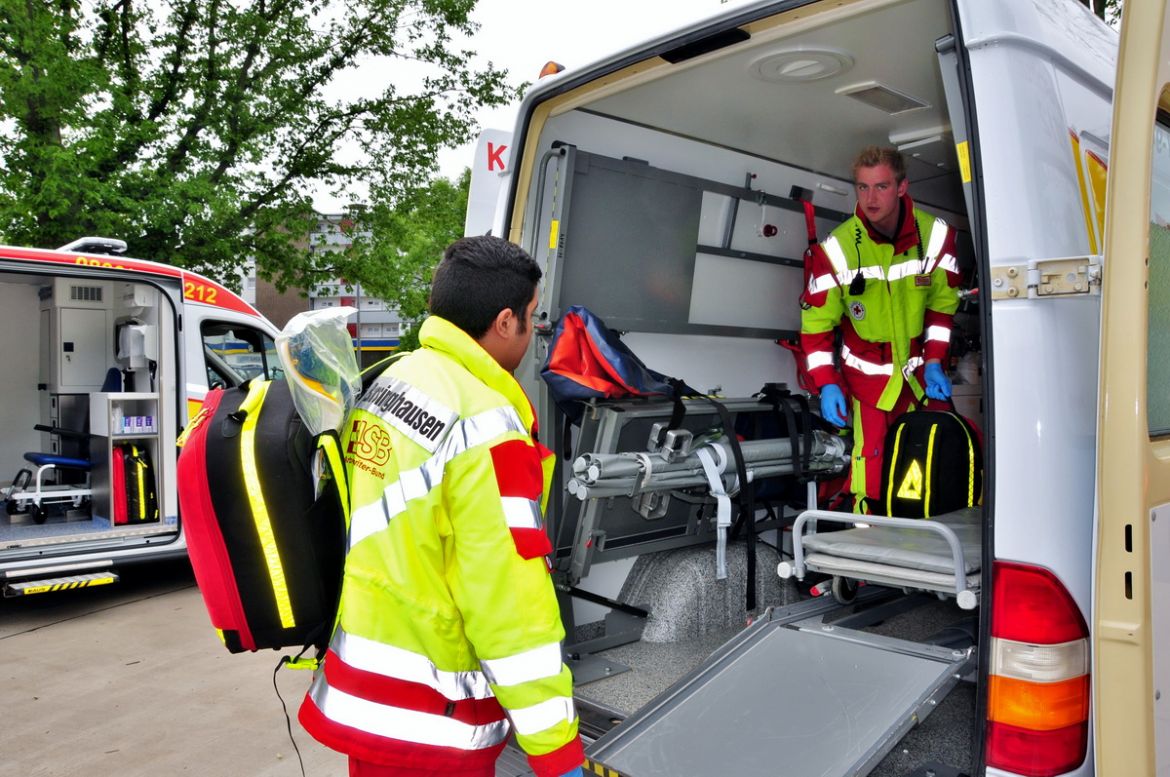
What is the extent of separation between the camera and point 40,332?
8.26m

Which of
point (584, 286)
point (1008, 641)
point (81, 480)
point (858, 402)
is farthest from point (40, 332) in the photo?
point (1008, 641)

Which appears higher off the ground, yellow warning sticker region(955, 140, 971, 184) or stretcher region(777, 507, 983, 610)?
yellow warning sticker region(955, 140, 971, 184)

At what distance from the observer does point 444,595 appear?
172 centimetres

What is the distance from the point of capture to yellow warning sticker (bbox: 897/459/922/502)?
124 inches

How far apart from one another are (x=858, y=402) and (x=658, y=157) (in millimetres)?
1331

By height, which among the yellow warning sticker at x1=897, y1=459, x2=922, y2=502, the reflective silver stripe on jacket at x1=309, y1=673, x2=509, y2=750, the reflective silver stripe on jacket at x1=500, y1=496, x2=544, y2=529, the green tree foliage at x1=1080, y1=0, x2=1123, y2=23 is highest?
the green tree foliage at x1=1080, y1=0, x2=1123, y2=23

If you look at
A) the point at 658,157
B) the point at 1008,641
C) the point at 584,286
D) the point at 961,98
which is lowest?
the point at 1008,641

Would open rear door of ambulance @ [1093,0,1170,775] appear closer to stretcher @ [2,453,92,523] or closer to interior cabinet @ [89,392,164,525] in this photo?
interior cabinet @ [89,392,164,525]

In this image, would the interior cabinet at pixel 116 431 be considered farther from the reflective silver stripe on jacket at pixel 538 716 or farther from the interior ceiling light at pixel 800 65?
the reflective silver stripe on jacket at pixel 538 716

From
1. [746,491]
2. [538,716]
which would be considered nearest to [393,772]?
[538,716]

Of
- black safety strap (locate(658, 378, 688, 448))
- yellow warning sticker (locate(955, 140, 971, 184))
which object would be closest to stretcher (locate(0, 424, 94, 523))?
black safety strap (locate(658, 378, 688, 448))

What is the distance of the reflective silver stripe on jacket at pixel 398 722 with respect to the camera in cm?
169

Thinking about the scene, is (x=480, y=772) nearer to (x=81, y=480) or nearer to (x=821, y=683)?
(x=821, y=683)

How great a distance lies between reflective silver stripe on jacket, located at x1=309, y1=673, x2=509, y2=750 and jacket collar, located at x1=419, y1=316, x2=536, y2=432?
24.3 inches
